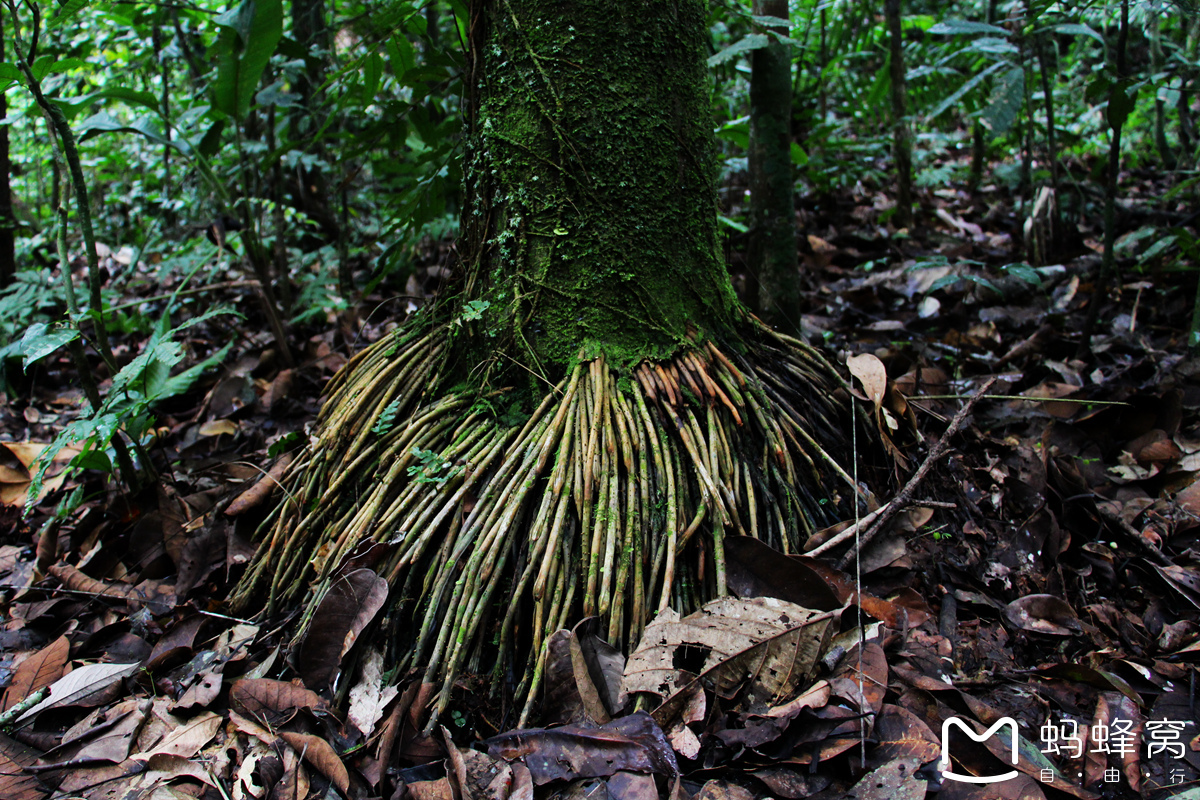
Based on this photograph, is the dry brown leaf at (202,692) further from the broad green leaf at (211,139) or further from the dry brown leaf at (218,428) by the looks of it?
the broad green leaf at (211,139)

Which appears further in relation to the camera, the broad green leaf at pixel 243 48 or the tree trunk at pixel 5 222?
the tree trunk at pixel 5 222

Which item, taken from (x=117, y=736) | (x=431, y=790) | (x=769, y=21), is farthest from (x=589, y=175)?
(x=117, y=736)

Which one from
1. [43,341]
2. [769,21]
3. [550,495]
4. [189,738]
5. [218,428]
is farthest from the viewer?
[218,428]

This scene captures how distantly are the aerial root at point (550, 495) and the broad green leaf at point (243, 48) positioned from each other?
4.24 ft

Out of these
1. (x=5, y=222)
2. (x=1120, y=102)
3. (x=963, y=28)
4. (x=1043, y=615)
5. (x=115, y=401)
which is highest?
(x=963, y=28)

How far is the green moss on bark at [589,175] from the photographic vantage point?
73.5 inches

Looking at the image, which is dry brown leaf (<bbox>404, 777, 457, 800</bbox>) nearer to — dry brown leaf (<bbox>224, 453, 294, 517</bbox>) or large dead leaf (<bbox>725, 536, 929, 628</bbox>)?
large dead leaf (<bbox>725, 536, 929, 628</bbox>)

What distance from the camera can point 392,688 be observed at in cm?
155

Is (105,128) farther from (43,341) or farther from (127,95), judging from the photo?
(43,341)

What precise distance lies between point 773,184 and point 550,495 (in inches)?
66.6

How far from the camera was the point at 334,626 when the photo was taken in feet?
5.37

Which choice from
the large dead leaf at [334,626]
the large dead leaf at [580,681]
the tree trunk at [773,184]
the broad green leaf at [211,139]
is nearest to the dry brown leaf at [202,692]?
Answer: the large dead leaf at [334,626]

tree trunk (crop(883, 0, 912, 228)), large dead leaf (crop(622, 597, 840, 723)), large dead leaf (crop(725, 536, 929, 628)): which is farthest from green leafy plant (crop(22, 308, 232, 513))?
tree trunk (crop(883, 0, 912, 228))

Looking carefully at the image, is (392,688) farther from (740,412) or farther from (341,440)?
(740,412)
